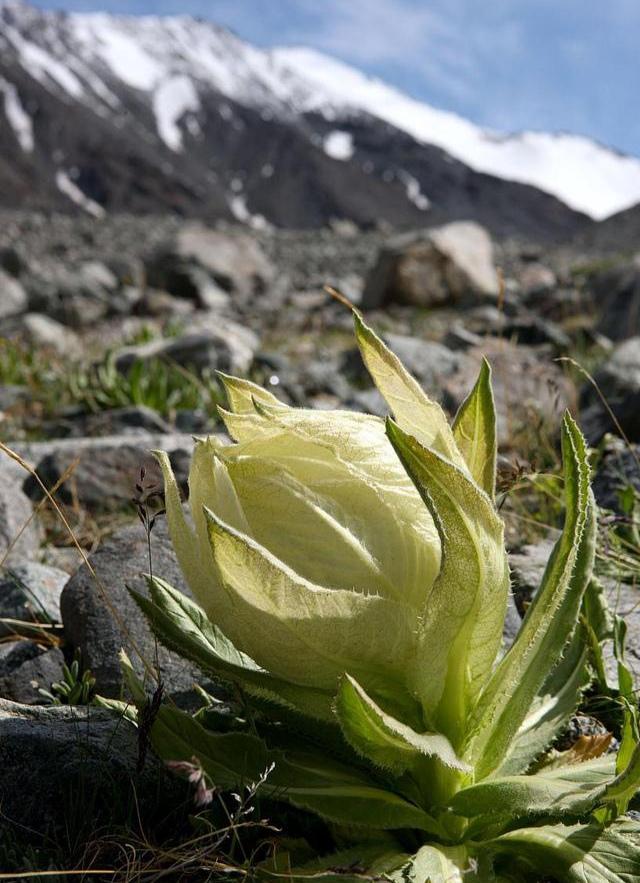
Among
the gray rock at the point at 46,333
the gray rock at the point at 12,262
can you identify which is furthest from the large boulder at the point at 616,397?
the gray rock at the point at 12,262

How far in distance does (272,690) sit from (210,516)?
0.41 metres

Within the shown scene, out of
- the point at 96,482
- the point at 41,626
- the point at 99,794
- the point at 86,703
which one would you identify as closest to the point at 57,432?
the point at 96,482

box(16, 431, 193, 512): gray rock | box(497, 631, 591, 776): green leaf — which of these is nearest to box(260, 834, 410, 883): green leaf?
box(497, 631, 591, 776): green leaf

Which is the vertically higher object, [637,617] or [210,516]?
[210,516]

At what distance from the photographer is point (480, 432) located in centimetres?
193

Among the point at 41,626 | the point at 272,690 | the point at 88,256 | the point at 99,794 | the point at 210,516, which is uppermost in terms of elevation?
the point at 210,516

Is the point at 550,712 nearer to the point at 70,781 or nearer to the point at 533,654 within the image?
the point at 533,654

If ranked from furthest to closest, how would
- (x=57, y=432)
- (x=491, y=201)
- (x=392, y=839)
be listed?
1. (x=491, y=201)
2. (x=57, y=432)
3. (x=392, y=839)

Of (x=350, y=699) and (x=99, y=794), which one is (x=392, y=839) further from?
(x=99, y=794)

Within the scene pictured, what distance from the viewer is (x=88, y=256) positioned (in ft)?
89.5

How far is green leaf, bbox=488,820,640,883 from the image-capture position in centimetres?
160

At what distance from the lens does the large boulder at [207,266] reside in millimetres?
20328

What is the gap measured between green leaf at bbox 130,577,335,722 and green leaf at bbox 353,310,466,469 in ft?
1.71

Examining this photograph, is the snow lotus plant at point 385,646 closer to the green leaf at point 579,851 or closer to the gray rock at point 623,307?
the green leaf at point 579,851
